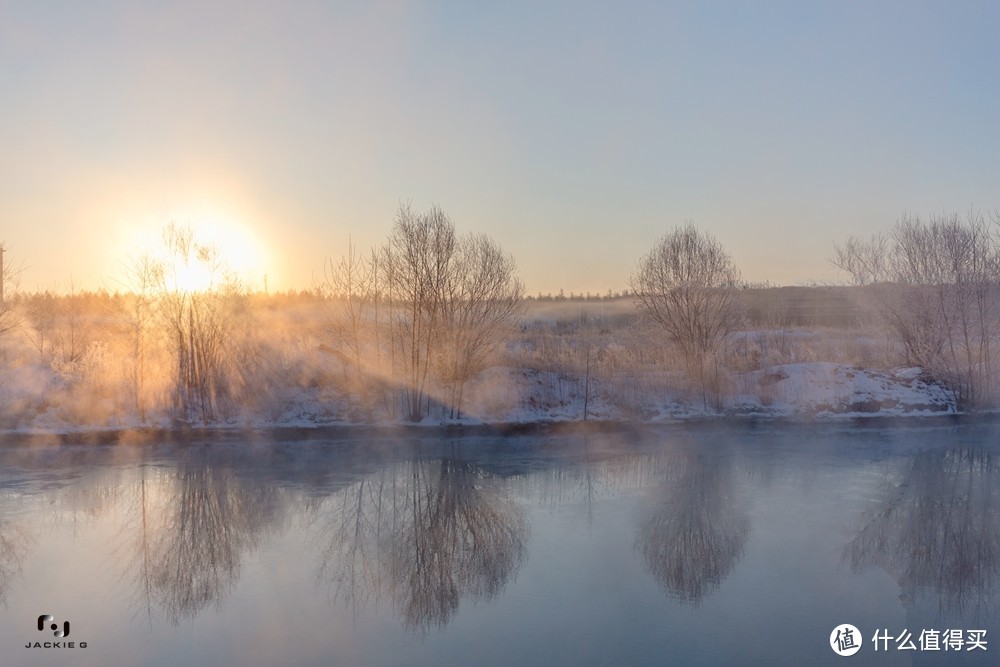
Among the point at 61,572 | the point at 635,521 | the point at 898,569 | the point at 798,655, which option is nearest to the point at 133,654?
the point at 61,572

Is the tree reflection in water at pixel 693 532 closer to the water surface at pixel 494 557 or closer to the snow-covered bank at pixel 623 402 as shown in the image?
the water surface at pixel 494 557

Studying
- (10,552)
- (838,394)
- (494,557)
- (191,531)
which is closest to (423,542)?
(494,557)

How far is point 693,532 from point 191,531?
22.1ft

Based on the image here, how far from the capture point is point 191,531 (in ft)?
35.4

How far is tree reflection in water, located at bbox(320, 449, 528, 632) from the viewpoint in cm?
829

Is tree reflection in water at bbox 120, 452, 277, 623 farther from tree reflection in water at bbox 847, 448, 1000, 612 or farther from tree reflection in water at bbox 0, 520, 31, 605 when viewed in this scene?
tree reflection in water at bbox 847, 448, 1000, 612

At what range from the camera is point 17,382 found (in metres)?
21.3

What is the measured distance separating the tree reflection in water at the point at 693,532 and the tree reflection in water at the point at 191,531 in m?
4.83

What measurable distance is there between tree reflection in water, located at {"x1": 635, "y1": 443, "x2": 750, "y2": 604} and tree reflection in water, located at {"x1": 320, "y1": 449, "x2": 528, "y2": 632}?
1.69m

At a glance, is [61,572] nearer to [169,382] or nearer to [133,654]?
[133,654]

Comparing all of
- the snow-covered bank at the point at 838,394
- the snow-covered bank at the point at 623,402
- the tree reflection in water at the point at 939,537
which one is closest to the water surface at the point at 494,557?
the tree reflection in water at the point at 939,537

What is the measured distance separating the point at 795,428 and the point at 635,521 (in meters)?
11.3

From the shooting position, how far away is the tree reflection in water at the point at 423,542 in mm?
8289

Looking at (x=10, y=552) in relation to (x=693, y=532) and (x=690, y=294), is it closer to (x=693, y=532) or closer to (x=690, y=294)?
(x=693, y=532)
